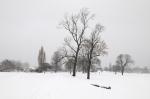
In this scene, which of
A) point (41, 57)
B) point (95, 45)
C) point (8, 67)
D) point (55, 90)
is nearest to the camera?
point (55, 90)

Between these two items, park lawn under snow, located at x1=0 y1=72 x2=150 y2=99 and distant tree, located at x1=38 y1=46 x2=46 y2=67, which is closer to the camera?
park lawn under snow, located at x1=0 y1=72 x2=150 y2=99

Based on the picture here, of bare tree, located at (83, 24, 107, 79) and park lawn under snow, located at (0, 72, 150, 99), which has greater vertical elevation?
bare tree, located at (83, 24, 107, 79)

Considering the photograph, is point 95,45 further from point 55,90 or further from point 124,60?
point 124,60

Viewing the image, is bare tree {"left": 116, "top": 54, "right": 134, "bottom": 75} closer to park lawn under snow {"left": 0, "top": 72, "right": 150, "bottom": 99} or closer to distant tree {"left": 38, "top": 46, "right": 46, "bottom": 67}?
distant tree {"left": 38, "top": 46, "right": 46, "bottom": 67}

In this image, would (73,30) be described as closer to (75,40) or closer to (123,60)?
(75,40)

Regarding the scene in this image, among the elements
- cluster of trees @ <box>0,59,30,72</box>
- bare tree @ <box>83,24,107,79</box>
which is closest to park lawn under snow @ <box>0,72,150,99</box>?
bare tree @ <box>83,24,107,79</box>

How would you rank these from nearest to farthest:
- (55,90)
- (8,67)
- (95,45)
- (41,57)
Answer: (55,90) → (95,45) → (8,67) → (41,57)

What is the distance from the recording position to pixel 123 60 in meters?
81.0

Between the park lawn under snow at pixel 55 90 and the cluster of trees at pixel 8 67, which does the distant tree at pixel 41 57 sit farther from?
the park lawn under snow at pixel 55 90

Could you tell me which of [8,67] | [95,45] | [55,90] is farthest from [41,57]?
[55,90]

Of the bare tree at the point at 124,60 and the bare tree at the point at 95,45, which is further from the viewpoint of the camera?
the bare tree at the point at 124,60

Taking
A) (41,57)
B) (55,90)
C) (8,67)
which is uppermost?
(41,57)

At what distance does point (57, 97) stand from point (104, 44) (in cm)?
2189

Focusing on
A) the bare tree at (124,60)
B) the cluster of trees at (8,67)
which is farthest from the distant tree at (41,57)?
the bare tree at (124,60)
